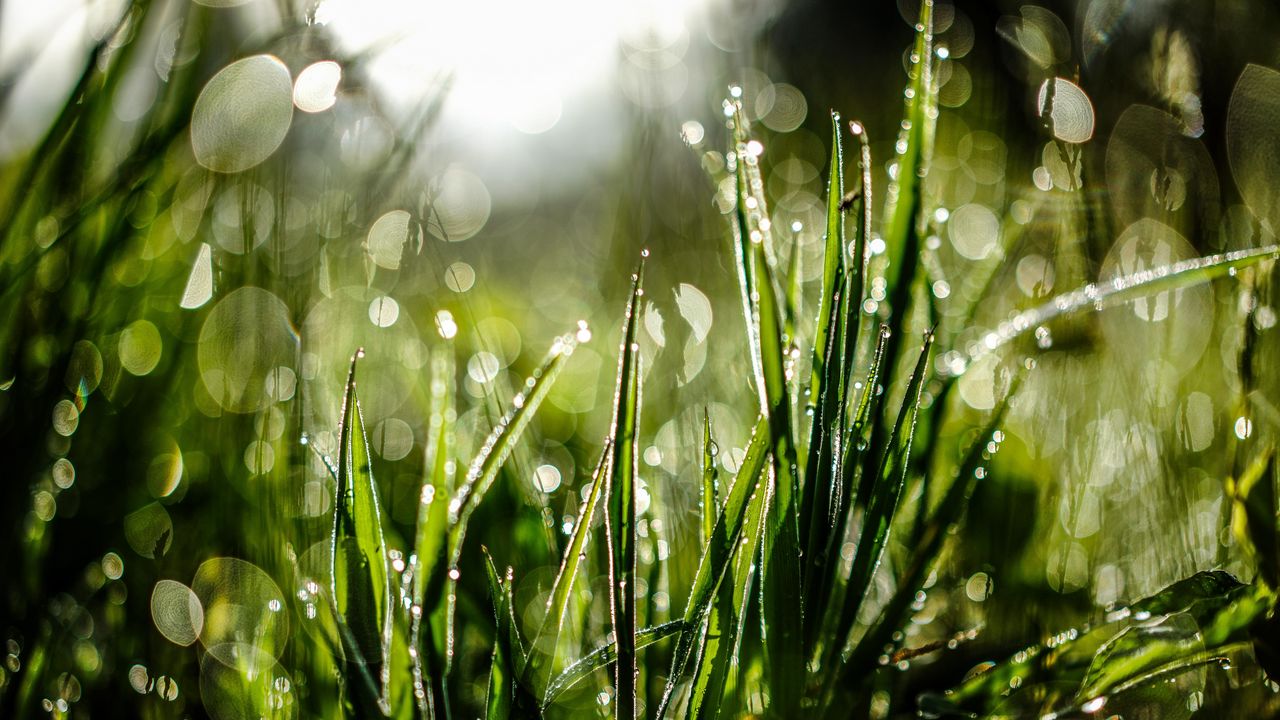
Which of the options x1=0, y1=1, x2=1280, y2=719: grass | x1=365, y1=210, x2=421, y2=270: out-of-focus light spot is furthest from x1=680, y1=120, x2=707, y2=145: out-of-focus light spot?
x1=365, y1=210, x2=421, y2=270: out-of-focus light spot

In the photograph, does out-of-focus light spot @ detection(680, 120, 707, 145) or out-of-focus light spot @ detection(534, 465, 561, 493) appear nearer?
out-of-focus light spot @ detection(680, 120, 707, 145)

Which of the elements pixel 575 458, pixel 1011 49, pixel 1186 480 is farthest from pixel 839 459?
pixel 1011 49

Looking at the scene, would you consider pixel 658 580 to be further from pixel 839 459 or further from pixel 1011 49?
pixel 1011 49

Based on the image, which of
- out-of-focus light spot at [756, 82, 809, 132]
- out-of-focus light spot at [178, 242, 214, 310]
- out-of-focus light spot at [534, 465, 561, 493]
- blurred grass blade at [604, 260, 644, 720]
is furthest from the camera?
out-of-focus light spot at [756, 82, 809, 132]

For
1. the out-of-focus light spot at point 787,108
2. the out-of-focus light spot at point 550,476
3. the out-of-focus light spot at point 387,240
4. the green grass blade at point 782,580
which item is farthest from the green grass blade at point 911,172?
the out-of-focus light spot at point 787,108

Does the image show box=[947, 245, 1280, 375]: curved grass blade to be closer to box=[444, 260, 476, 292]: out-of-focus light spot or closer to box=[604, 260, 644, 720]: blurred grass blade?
box=[604, 260, 644, 720]: blurred grass blade

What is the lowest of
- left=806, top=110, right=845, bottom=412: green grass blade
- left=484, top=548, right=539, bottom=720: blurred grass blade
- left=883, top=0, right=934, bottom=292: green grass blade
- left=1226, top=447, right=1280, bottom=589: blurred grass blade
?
left=484, top=548, right=539, bottom=720: blurred grass blade
